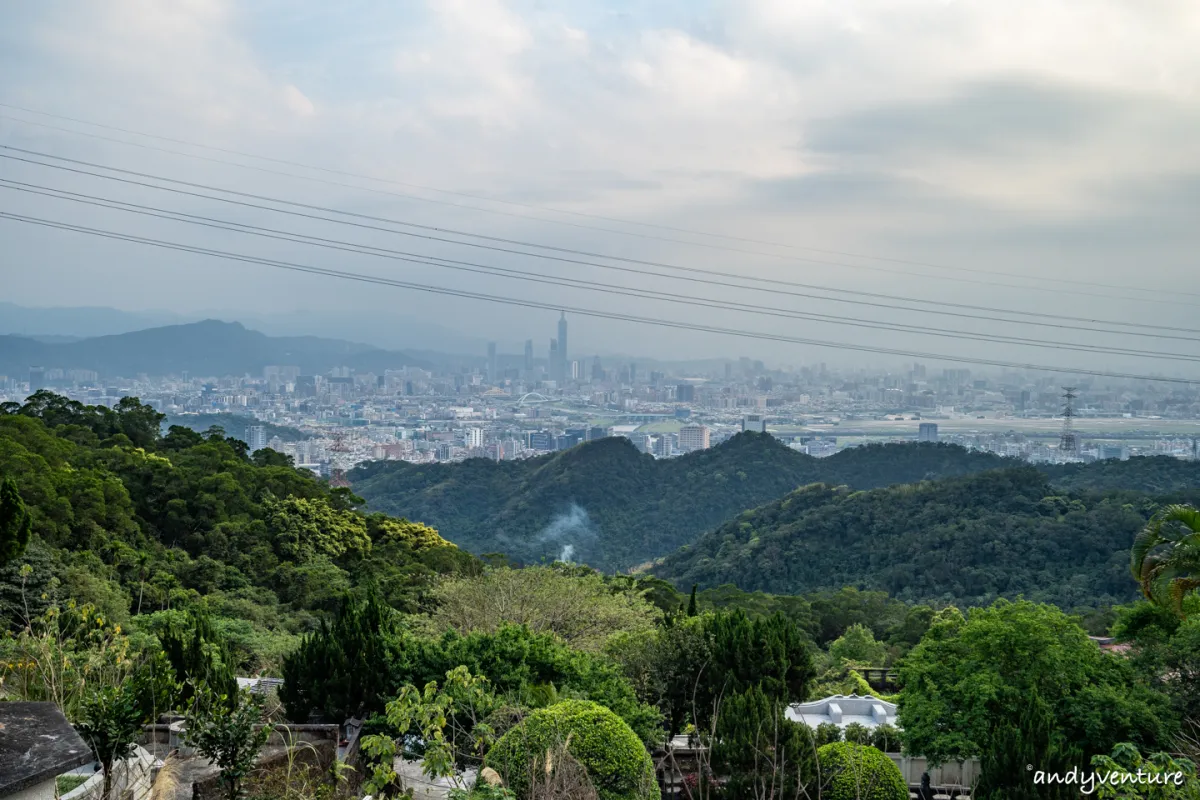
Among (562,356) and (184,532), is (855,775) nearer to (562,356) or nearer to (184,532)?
(184,532)

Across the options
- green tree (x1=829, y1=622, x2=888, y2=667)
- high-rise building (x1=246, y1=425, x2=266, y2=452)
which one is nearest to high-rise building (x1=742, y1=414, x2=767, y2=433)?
high-rise building (x1=246, y1=425, x2=266, y2=452)

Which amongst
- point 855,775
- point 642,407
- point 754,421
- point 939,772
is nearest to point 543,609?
point 939,772

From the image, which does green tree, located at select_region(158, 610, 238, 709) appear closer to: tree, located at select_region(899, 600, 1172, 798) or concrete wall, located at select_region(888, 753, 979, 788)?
tree, located at select_region(899, 600, 1172, 798)

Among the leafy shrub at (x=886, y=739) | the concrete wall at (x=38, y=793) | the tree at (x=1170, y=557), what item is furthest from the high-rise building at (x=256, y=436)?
the concrete wall at (x=38, y=793)

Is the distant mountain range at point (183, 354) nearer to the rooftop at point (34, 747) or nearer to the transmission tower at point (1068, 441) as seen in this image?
the transmission tower at point (1068, 441)

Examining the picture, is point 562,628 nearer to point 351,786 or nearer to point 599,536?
point 351,786

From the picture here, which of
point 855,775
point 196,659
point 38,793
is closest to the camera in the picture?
point 38,793

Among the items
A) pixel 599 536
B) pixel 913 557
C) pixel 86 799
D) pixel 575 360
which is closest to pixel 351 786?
pixel 86 799

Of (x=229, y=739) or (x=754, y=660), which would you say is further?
(x=754, y=660)
